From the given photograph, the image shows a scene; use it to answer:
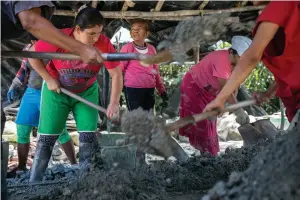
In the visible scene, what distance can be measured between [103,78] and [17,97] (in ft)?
7.93

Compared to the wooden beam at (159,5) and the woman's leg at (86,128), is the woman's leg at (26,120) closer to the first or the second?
the woman's leg at (86,128)

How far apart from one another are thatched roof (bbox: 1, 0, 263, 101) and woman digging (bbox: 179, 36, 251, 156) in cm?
146

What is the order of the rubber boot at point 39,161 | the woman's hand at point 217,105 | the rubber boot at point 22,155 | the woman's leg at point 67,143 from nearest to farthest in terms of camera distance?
1. the woman's hand at point 217,105
2. the rubber boot at point 39,161
3. the rubber boot at point 22,155
4. the woman's leg at point 67,143

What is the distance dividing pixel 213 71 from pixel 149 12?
5.98ft

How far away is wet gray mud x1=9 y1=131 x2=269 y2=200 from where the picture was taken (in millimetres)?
3109

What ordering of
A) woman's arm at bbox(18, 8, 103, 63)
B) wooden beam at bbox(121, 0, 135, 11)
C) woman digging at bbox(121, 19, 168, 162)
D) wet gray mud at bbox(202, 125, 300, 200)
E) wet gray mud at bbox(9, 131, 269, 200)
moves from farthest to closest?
wooden beam at bbox(121, 0, 135, 11), woman digging at bbox(121, 19, 168, 162), wet gray mud at bbox(9, 131, 269, 200), woman's arm at bbox(18, 8, 103, 63), wet gray mud at bbox(202, 125, 300, 200)

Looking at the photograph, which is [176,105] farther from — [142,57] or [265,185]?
[265,185]

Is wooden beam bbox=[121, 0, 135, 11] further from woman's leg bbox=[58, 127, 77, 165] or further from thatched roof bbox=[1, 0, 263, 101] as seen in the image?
woman's leg bbox=[58, 127, 77, 165]

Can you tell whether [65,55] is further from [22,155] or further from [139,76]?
[139,76]

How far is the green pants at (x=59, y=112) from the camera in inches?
154

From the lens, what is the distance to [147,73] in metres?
4.97

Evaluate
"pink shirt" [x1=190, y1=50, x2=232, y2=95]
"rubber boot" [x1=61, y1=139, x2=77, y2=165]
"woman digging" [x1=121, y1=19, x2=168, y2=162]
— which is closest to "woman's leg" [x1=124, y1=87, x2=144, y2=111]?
"woman digging" [x1=121, y1=19, x2=168, y2=162]

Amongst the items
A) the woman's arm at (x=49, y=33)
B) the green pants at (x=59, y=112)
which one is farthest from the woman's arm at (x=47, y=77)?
the woman's arm at (x=49, y=33)

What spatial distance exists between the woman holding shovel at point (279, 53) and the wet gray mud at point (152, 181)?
0.92 meters
